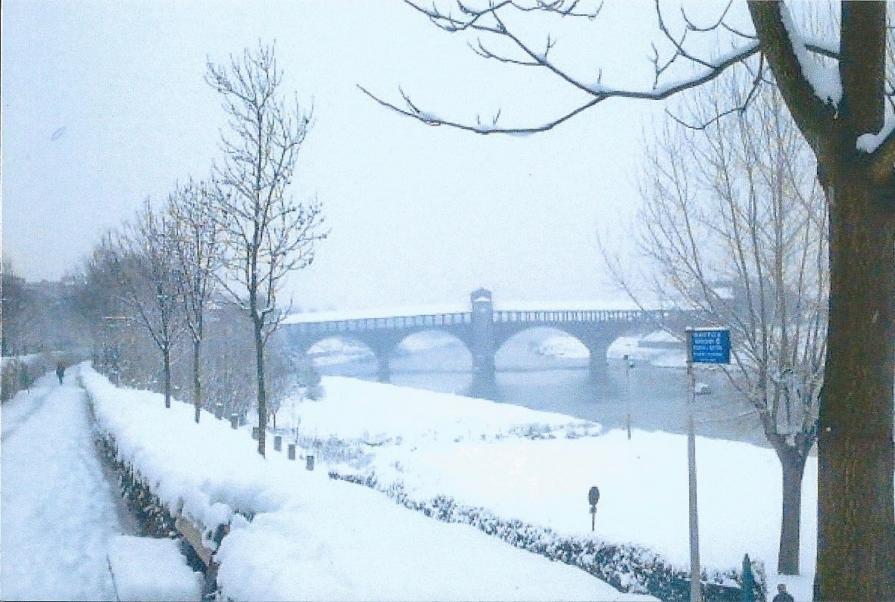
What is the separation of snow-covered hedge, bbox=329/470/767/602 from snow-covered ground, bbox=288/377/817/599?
295 millimetres

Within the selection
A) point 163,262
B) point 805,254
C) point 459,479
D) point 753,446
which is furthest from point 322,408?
point 805,254

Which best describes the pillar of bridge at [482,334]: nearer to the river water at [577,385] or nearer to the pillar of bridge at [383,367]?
the river water at [577,385]

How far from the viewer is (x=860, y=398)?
3652 millimetres

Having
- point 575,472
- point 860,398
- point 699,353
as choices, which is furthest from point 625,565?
point 575,472

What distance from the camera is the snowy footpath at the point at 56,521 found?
3.07 m

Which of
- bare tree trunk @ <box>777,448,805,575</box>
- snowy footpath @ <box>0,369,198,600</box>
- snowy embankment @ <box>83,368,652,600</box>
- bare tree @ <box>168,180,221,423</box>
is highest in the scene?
bare tree @ <box>168,180,221,423</box>

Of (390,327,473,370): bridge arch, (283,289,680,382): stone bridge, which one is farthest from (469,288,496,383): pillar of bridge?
(390,327,473,370): bridge arch

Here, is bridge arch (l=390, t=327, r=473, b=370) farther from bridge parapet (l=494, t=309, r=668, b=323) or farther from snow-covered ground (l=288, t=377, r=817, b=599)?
snow-covered ground (l=288, t=377, r=817, b=599)

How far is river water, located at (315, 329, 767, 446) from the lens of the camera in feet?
82.9

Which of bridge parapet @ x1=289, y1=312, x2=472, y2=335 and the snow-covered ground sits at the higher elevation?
bridge parapet @ x1=289, y1=312, x2=472, y2=335

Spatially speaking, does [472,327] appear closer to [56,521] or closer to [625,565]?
[625,565]

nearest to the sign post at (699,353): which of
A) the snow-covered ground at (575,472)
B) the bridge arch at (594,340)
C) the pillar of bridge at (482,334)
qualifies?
the snow-covered ground at (575,472)

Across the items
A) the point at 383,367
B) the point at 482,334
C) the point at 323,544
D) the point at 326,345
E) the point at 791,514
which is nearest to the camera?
the point at 323,544

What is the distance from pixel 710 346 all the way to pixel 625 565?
6.35 m
